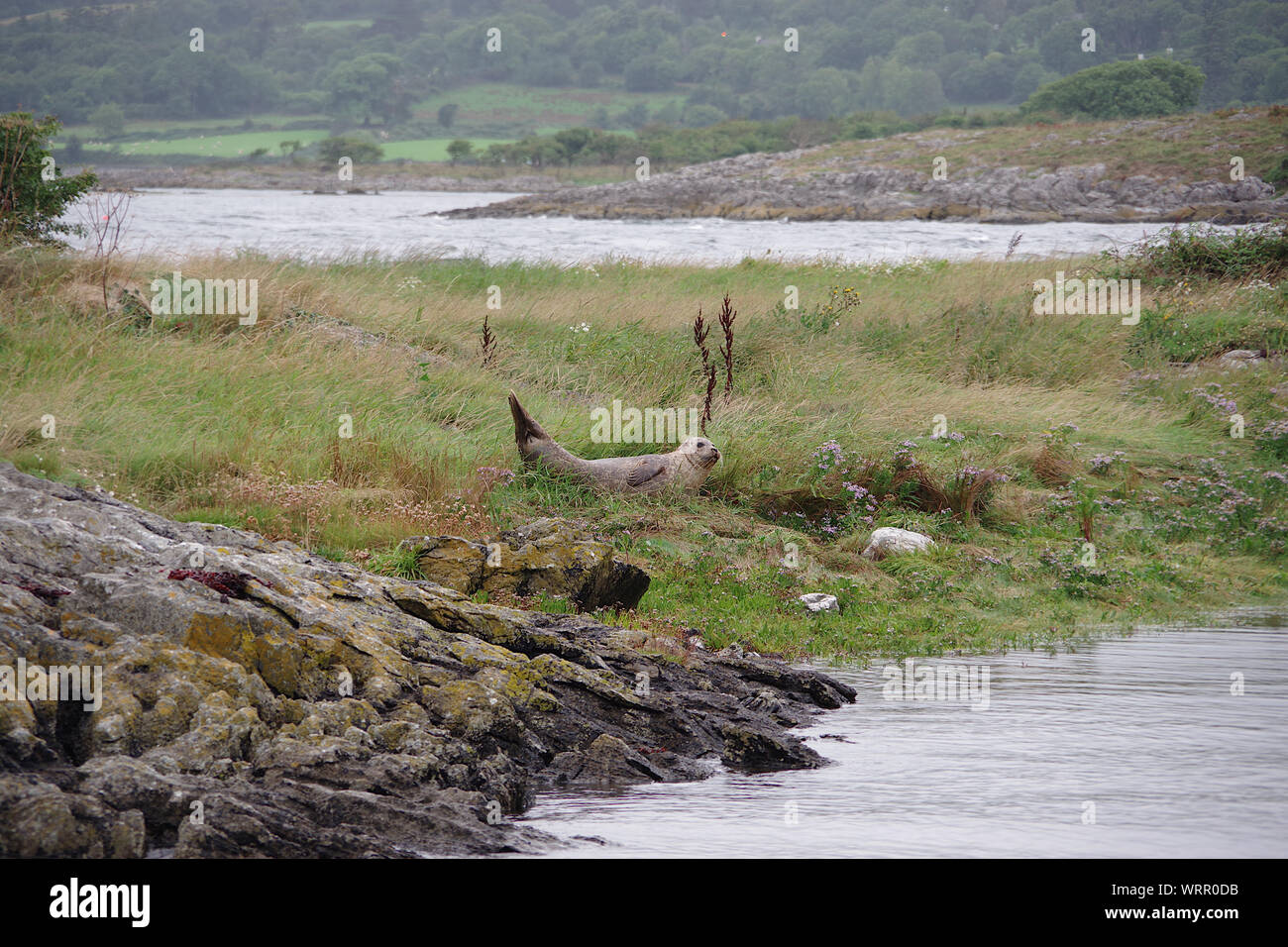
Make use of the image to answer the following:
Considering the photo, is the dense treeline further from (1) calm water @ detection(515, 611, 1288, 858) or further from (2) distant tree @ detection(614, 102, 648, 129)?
(1) calm water @ detection(515, 611, 1288, 858)

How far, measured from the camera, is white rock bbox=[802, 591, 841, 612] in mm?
9148

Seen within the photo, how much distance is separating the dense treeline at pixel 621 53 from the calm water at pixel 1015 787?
116 meters

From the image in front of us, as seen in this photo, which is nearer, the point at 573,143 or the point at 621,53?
the point at 573,143

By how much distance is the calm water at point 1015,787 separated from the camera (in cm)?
514

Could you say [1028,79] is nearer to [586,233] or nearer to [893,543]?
[586,233]

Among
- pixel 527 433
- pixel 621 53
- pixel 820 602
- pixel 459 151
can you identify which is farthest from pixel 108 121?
pixel 820 602

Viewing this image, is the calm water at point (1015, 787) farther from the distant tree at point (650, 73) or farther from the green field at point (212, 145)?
the distant tree at point (650, 73)

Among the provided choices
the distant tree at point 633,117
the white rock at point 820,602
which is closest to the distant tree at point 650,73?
the distant tree at point 633,117

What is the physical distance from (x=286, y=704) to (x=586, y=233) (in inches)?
1695

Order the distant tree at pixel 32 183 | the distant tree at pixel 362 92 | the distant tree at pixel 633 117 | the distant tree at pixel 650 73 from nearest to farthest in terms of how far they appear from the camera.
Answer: the distant tree at pixel 32 183, the distant tree at pixel 633 117, the distant tree at pixel 362 92, the distant tree at pixel 650 73

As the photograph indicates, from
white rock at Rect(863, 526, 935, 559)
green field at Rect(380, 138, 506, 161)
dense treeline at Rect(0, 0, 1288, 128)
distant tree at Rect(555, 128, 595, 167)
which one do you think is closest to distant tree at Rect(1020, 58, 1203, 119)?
dense treeline at Rect(0, 0, 1288, 128)

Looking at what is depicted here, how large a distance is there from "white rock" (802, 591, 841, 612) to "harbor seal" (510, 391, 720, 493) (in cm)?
207

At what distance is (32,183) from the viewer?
15039mm

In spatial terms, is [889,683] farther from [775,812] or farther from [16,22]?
[16,22]
